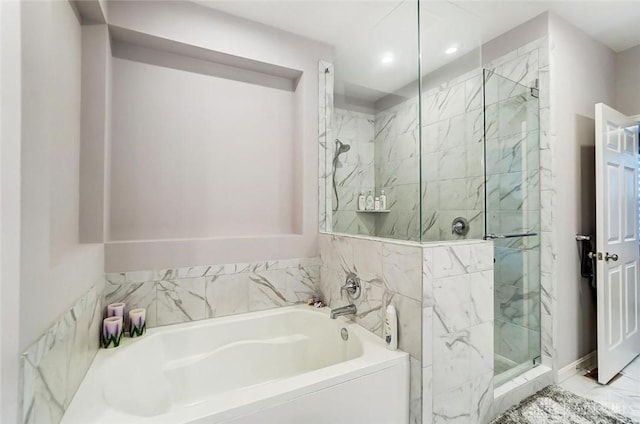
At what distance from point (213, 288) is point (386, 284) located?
3.75 ft

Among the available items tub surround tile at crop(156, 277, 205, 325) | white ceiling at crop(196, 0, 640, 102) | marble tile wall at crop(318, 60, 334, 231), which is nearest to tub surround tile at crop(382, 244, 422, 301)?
marble tile wall at crop(318, 60, 334, 231)

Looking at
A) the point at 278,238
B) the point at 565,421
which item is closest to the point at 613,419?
the point at 565,421

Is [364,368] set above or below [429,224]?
below

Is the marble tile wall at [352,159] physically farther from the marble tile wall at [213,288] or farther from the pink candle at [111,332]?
the pink candle at [111,332]

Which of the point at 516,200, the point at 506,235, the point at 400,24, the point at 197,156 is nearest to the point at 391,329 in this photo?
the point at 506,235

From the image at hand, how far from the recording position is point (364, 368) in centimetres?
127

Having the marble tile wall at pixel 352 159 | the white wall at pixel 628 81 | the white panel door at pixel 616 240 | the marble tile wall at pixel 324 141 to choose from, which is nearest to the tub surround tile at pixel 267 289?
the marble tile wall at pixel 324 141

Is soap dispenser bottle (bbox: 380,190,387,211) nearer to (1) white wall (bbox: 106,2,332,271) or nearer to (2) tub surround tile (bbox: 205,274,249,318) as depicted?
(1) white wall (bbox: 106,2,332,271)

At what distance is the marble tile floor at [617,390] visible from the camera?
1729mm

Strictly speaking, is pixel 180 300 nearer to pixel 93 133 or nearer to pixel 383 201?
pixel 93 133

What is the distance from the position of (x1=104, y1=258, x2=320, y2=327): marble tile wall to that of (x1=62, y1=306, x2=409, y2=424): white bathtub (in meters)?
0.08

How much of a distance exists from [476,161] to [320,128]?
1139 millimetres

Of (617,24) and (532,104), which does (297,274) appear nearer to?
(532,104)

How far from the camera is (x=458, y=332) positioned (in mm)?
1431
